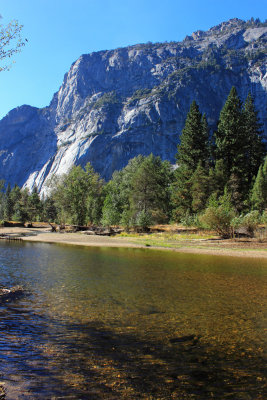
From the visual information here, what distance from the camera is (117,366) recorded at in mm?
5285

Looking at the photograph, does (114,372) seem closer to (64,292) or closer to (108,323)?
(108,323)

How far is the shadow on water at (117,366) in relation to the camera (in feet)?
14.6

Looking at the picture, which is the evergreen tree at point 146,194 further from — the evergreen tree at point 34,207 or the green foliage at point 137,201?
the evergreen tree at point 34,207

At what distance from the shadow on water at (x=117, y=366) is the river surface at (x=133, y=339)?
0.7 inches

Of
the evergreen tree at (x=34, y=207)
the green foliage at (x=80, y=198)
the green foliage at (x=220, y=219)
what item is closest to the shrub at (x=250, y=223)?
the green foliage at (x=220, y=219)

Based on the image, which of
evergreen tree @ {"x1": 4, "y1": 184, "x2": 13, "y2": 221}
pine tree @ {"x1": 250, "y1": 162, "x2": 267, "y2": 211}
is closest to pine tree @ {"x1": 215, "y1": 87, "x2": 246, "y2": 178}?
pine tree @ {"x1": 250, "y1": 162, "x2": 267, "y2": 211}

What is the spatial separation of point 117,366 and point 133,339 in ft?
4.79

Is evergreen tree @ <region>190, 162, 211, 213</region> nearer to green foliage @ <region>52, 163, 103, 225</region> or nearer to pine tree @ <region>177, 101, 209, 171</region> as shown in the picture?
pine tree @ <region>177, 101, 209, 171</region>

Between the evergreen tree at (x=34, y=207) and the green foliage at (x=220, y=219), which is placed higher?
the evergreen tree at (x=34, y=207)

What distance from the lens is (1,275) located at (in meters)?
14.3

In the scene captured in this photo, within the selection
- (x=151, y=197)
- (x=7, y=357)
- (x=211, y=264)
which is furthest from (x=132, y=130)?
(x=7, y=357)

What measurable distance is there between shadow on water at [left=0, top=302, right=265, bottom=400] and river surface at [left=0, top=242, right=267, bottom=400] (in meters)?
0.02

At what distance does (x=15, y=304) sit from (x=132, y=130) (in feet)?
604

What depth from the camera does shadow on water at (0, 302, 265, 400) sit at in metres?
4.44
